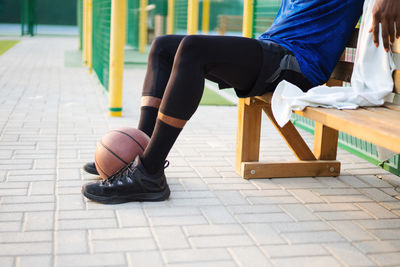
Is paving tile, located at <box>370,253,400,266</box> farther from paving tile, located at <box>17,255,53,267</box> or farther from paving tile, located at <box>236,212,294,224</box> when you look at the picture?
paving tile, located at <box>17,255,53,267</box>

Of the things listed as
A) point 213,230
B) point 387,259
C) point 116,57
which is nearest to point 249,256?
point 213,230

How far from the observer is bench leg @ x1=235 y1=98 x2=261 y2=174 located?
327 cm

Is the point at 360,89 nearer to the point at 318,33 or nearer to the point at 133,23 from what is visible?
the point at 318,33

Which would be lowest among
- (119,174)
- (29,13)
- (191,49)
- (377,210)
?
(377,210)

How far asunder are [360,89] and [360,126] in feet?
1.82

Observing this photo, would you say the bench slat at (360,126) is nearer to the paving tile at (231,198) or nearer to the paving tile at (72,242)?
the paving tile at (231,198)

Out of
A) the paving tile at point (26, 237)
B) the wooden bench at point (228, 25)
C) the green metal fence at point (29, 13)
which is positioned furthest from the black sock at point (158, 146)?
the green metal fence at point (29, 13)

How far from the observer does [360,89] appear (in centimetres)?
257

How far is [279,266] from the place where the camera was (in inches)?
81.4

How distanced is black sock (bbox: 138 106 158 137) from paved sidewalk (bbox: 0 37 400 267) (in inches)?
13.8

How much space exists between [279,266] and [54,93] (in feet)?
16.4

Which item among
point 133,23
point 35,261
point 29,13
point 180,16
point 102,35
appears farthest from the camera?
point 29,13

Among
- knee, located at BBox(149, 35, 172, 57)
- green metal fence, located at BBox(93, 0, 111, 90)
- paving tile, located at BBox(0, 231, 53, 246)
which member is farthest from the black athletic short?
green metal fence, located at BBox(93, 0, 111, 90)

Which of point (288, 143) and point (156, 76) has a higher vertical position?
point (156, 76)
